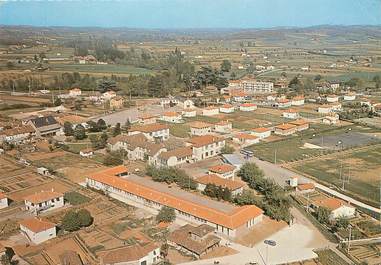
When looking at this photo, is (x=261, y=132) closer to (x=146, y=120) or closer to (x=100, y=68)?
(x=146, y=120)

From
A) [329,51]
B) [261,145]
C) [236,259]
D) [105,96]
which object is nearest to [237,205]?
[236,259]

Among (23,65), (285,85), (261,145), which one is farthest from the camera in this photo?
(23,65)

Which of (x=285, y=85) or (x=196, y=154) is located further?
(x=285, y=85)

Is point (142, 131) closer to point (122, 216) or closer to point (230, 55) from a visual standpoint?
point (122, 216)

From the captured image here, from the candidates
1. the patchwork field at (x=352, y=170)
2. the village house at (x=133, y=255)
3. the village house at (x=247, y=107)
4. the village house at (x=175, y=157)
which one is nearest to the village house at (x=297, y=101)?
the village house at (x=247, y=107)

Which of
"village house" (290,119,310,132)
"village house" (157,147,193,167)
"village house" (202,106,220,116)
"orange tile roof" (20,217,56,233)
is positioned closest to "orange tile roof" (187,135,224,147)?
"village house" (157,147,193,167)

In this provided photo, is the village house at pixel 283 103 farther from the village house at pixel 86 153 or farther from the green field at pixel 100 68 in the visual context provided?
the green field at pixel 100 68
